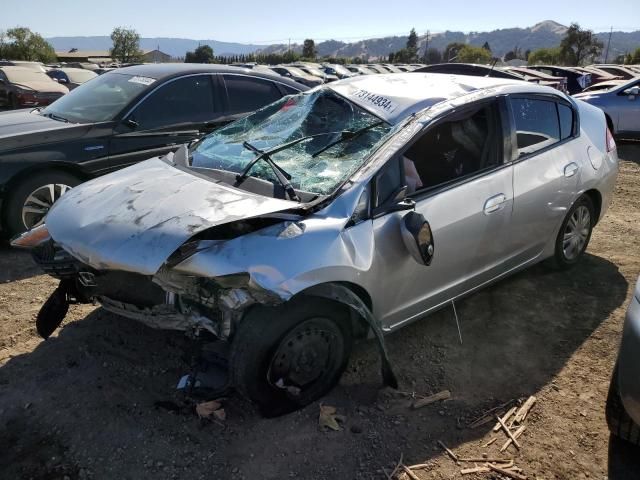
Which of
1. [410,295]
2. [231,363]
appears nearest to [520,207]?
[410,295]

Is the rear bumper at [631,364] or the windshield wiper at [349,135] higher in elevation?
the windshield wiper at [349,135]

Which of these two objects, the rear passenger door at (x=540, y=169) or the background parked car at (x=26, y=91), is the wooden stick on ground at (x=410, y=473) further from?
the background parked car at (x=26, y=91)

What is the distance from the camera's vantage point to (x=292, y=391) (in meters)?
2.83

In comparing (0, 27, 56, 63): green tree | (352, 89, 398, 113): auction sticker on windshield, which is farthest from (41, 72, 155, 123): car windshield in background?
(0, 27, 56, 63): green tree

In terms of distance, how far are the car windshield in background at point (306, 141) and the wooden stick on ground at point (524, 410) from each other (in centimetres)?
158

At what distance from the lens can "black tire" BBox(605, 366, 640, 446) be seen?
2516mm

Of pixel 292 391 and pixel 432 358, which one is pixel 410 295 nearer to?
pixel 432 358

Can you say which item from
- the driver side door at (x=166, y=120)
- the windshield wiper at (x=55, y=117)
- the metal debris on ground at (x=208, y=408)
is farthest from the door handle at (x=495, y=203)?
the windshield wiper at (x=55, y=117)

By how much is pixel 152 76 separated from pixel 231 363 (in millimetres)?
3899

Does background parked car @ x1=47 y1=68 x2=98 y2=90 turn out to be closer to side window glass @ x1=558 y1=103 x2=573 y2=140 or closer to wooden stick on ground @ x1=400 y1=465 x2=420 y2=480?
side window glass @ x1=558 y1=103 x2=573 y2=140

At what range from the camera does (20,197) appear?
15.1 ft

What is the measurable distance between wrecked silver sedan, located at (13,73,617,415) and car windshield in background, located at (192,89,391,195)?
0.01m

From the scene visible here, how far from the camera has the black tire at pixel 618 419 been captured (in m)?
2.52

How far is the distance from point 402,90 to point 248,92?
2.81 meters
